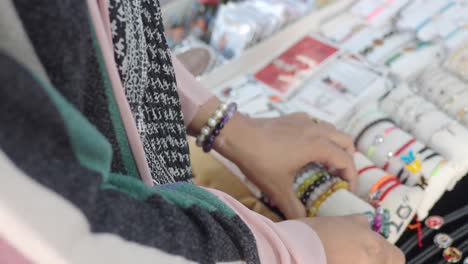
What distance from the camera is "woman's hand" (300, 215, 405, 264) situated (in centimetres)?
49

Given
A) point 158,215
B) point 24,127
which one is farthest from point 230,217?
point 24,127

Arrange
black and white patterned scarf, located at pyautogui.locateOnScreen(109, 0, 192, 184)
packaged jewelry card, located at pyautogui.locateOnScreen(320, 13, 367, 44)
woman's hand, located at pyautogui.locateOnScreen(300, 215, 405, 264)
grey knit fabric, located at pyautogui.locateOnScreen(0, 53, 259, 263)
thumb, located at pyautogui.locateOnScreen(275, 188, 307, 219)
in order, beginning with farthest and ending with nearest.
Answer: packaged jewelry card, located at pyautogui.locateOnScreen(320, 13, 367, 44), thumb, located at pyautogui.locateOnScreen(275, 188, 307, 219), woman's hand, located at pyautogui.locateOnScreen(300, 215, 405, 264), black and white patterned scarf, located at pyautogui.locateOnScreen(109, 0, 192, 184), grey knit fabric, located at pyautogui.locateOnScreen(0, 53, 259, 263)

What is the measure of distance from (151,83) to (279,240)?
0.19 metres

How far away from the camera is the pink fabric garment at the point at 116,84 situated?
0.28 meters

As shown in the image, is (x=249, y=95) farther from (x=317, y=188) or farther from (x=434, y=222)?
(x=434, y=222)

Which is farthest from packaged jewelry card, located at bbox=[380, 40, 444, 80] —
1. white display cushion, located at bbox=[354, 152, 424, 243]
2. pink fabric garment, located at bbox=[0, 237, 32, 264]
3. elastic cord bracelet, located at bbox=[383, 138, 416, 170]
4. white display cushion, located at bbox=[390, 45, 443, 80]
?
pink fabric garment, located at bbox=[0, 237, 32, 264]

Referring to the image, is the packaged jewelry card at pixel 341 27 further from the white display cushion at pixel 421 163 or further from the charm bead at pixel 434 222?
the charm bead at pixel 434 222

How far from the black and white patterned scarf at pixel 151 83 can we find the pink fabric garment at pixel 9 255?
154 millimetres

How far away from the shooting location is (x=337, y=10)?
1257 mm

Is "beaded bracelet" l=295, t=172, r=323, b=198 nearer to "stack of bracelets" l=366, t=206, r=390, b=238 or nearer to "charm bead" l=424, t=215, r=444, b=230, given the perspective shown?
"stack of bracelets" l=366, t=206, r=390, b=238

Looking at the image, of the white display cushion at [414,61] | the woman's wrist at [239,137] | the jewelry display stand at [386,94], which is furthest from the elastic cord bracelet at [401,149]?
the woman's wrist at [239,137]

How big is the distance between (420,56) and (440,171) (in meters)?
0.34

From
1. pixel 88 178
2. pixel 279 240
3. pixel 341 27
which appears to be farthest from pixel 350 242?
pixel 341 27

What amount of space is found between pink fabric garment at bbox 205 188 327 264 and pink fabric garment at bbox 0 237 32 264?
0.19 meters
